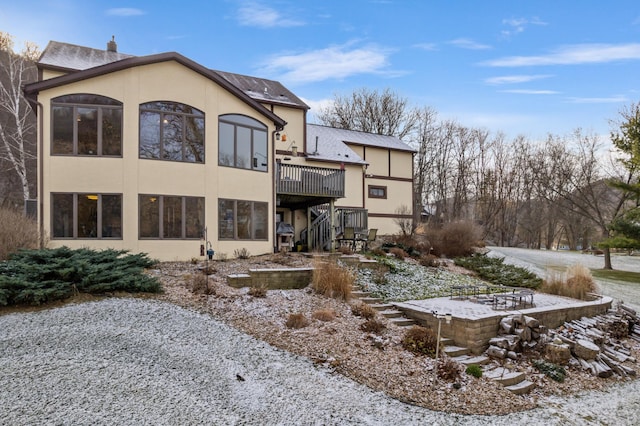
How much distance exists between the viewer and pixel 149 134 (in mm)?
12875

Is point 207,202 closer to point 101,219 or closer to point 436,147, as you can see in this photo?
point 101,219

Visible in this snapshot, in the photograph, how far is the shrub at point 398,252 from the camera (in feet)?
52.9

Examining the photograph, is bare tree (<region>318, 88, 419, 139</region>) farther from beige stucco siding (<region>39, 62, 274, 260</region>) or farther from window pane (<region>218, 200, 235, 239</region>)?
window pane (<region>218, 200, 235, 239</region>)

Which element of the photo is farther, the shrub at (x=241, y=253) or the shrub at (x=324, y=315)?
the shrub at (x=241, y=253)

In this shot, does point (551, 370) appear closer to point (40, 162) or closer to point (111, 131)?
point (111, 131)

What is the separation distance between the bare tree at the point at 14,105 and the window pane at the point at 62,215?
35.8 feet

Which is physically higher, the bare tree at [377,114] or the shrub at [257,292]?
the bare tree at [377,114]

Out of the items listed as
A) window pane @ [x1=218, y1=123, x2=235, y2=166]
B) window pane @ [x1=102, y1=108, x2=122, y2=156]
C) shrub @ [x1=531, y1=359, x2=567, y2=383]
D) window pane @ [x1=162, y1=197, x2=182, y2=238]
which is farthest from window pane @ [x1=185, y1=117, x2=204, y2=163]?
shrub @ [x1=531, y1=359, x2=567, y2=383]

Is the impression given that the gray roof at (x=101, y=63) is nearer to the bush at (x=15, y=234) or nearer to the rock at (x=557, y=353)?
the bush at (x=15, y=234)

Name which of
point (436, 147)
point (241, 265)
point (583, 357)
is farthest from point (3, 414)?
point (436, 147)

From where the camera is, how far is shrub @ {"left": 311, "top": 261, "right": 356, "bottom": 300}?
32.0 ft

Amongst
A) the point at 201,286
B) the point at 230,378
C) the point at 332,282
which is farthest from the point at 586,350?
the point at 201,286

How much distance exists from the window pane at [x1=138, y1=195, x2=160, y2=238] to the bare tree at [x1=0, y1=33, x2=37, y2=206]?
12.2 metres

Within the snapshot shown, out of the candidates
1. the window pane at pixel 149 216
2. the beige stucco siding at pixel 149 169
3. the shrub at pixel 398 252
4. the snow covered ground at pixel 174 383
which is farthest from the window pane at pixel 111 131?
the shrub at pixel 398 252
